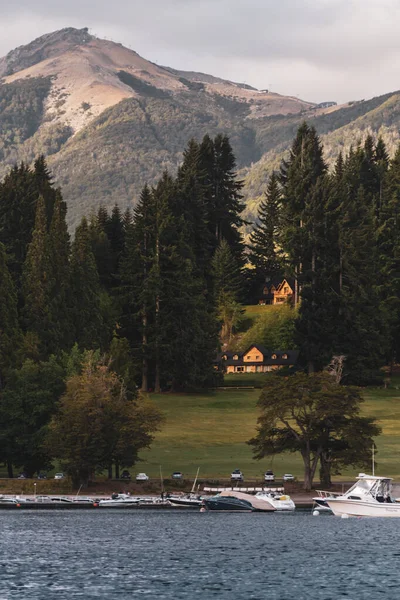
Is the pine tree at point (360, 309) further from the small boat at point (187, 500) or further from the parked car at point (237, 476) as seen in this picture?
the small boat at point (187, 500)

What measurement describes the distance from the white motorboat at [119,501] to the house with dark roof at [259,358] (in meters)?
81.9

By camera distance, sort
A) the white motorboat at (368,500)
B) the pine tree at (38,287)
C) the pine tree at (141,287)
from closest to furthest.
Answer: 1. the white motorboat at (368,500)
2. the pine tree at (38,287)
3. the pine tree at (141,287)

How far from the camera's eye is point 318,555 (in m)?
79.8

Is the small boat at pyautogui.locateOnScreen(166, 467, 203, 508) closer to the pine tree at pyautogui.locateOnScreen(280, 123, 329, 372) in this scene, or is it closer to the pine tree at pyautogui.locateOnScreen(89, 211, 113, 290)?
the pine tree at pyautogui.locateOnScreen(280, 123, 329, 372)

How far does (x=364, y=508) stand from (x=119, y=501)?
23872 millimetres

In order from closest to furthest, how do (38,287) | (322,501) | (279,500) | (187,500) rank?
(322,501) < (279,500) < (187,500) < (38,287)

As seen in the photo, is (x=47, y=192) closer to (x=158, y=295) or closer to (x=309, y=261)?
(x=158, y=295)

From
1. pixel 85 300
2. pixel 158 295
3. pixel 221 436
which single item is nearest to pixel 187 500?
pixel 221 436

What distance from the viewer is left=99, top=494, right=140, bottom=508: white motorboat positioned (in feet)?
365

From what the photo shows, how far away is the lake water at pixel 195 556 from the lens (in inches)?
2494

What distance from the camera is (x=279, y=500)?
10975 centimetres

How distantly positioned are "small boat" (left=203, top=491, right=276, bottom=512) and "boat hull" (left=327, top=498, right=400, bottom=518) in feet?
26.5

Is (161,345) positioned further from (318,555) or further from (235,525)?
(318,555)

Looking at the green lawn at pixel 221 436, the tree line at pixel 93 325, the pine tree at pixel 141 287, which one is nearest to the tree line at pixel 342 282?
the green lawn at pixel 221 436
